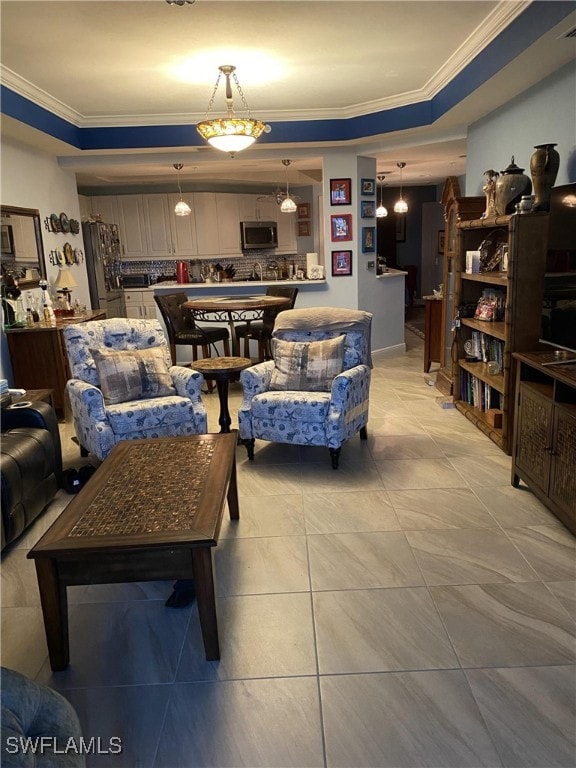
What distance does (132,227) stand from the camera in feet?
28.8

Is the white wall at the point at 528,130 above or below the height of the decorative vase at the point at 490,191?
above

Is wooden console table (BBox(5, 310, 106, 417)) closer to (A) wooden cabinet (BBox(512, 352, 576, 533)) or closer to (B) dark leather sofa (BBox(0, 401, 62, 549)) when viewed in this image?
(B) dark leather sofa (BBox(0, 401, 62, 549))

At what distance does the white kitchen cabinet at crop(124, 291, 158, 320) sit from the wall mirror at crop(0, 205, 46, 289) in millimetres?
3388

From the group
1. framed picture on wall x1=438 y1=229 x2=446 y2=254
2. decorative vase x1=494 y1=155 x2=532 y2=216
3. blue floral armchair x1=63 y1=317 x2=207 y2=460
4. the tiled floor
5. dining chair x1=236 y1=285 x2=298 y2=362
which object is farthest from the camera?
framed picture on wall x1=438 y1=229 x2=446 y2=254

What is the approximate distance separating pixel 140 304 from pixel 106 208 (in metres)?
1.58

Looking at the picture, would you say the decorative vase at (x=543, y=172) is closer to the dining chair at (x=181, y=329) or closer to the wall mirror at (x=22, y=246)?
the dining chair at (x=181, y=329)

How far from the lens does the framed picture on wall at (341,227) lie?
638 centimetres

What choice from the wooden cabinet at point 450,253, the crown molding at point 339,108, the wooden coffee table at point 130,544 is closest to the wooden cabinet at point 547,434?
the wooden coffee table at point 130,544

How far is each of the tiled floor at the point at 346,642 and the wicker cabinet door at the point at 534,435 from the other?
0.20 metres

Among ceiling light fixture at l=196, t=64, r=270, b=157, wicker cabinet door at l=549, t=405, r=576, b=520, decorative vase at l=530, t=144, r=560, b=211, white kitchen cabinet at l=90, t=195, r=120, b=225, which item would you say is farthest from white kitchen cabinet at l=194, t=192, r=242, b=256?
wicker cabinet door at l=549, t=405, r=576, b=520

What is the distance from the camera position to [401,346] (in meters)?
7.32

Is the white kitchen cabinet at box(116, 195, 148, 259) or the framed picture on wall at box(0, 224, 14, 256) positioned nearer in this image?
the framed picture on wall at box(0, 224, 14, 256)

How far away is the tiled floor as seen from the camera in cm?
163

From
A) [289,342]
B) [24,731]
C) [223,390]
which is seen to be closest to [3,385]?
[223,390]
